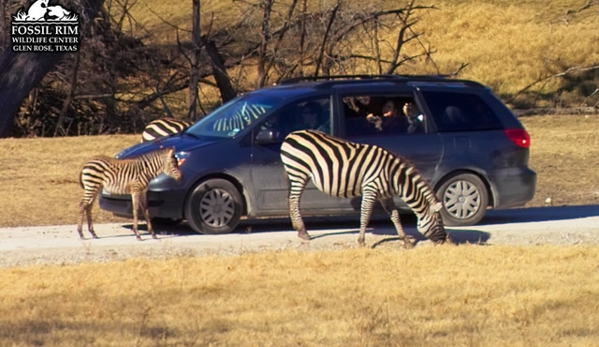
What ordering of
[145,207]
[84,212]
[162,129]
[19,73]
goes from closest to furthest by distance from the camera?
[145,207] → [84,212] → [162,129] → [19,73]

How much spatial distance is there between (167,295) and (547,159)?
1284cm

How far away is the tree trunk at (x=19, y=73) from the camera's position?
903 inches

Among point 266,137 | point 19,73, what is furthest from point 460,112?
point 19,73

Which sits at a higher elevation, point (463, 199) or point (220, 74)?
point (220, 74)

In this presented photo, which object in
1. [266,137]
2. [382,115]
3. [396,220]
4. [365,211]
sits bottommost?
[396,220]

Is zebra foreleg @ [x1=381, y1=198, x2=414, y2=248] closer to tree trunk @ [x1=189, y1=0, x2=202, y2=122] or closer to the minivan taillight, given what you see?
the minivan taillight

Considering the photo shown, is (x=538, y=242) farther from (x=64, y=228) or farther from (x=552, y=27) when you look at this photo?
(x=552, y=27)

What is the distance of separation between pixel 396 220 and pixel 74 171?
8347 mm

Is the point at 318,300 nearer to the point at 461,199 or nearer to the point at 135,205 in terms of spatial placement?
the point at 135,205

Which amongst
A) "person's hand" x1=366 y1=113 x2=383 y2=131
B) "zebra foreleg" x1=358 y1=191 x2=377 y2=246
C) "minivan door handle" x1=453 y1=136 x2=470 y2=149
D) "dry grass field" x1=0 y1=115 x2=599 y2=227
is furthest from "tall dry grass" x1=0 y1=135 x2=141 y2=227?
"minivan door handle" x1=453 y1=136 x2=470 y2=149

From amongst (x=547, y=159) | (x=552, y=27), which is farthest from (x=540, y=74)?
(x=547, y=159)

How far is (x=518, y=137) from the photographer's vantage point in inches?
529

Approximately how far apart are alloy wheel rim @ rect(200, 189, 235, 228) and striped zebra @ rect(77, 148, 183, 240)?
0.50 metres

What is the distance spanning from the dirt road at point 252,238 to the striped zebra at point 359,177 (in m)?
0.32
